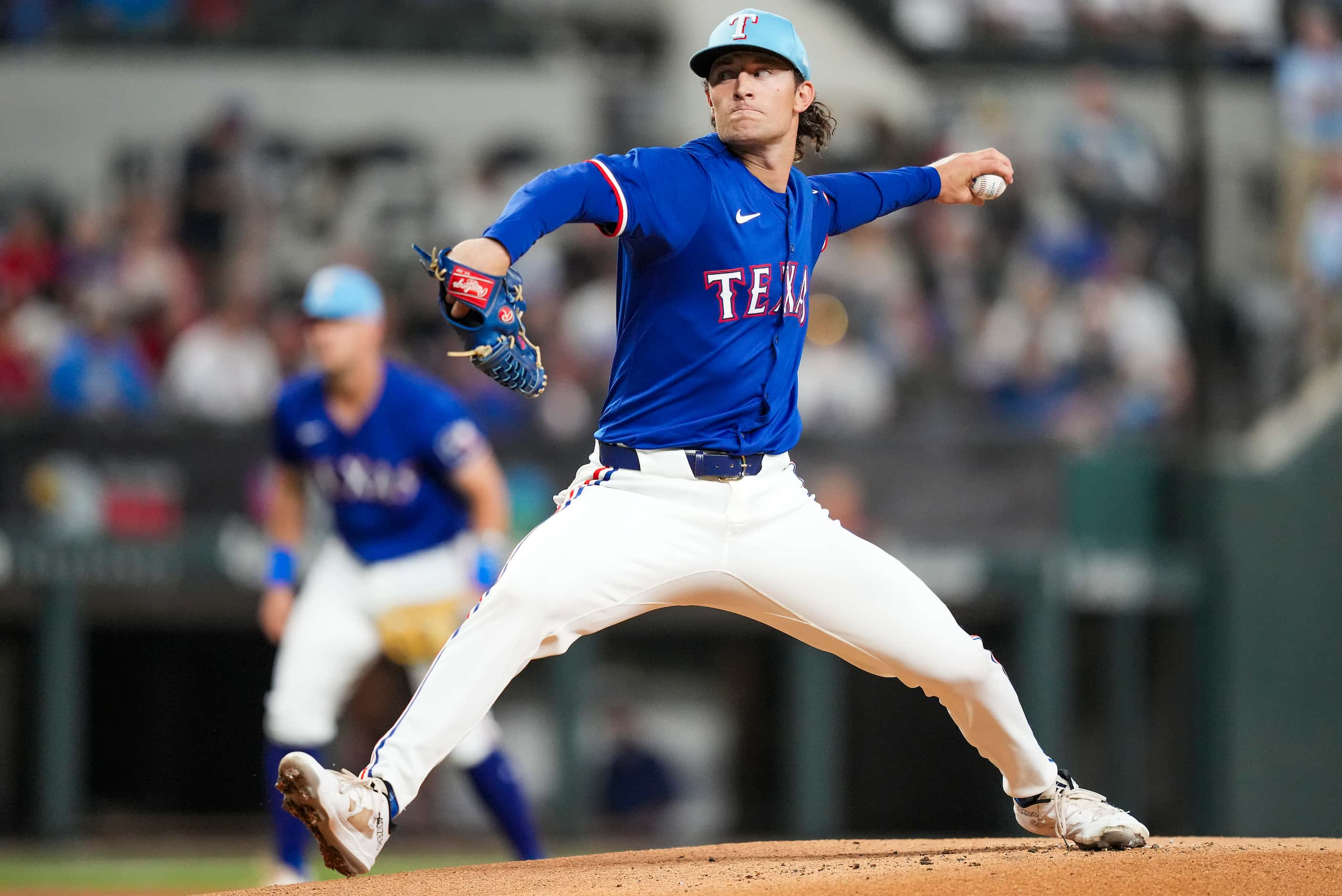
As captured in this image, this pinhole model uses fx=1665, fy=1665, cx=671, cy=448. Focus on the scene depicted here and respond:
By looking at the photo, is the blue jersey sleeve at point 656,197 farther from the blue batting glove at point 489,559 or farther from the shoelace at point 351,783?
the blue batting glove at point 489,559

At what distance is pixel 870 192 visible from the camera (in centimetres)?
432

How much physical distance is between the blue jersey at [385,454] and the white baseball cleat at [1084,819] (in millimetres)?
2647

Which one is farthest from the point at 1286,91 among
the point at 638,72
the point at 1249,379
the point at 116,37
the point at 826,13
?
the point at 116,37

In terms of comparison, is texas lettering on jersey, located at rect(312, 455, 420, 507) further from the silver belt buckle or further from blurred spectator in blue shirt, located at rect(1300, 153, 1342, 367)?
blurred spectator in blue shirt, located at rect(1300, 153, 1342, 367)

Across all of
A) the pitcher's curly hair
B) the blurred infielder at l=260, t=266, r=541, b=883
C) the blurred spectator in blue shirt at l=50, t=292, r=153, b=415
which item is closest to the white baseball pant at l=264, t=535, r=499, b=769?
the blurred infielder at l=260, t=266, r=541, b=883

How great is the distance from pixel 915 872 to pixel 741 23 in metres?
2.00

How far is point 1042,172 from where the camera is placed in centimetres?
1298

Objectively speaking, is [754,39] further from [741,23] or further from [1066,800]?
[1066,800]

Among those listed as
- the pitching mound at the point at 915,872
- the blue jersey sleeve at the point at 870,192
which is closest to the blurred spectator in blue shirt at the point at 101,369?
the pitching mound at the point at 915,872

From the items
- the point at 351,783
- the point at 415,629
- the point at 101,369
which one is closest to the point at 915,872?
the point at 351,783

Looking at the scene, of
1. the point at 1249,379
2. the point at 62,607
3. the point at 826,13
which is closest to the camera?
the point at 62,607

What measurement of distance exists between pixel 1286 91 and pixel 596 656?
22.1 feet

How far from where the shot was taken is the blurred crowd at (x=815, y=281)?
35.2ft

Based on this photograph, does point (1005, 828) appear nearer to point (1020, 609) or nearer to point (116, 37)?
point (1020, 609)
